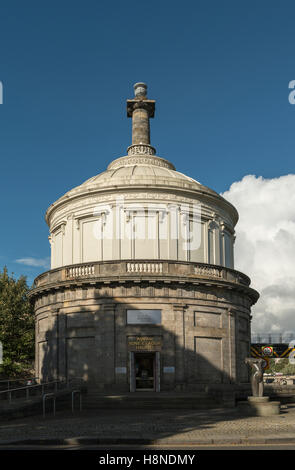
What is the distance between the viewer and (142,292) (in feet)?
106

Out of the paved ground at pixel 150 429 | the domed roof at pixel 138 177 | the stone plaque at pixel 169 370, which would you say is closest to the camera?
the paved ground at pixel 150 429

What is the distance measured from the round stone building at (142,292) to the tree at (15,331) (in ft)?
36.7

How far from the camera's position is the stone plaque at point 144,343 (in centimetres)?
3164

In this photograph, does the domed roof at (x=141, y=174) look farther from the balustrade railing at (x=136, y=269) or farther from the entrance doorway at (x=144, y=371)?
the entrance doorway at (x=144, y=371)

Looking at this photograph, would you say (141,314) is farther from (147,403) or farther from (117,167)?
(117,167)

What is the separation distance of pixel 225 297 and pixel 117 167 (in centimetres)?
1384

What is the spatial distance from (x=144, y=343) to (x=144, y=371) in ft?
5.92

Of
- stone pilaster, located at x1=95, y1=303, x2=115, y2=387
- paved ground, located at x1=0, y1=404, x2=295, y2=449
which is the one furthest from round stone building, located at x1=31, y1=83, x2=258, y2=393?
paved ground, located at x1=0, y1=404, x2=295, y2=449

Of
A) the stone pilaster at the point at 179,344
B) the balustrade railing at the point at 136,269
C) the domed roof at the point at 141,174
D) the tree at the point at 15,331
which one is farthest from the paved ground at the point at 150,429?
the tree at the point at 15,331

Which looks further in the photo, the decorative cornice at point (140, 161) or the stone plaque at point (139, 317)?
the decorative cornice at point (140, 161)

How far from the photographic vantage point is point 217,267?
34.7 m

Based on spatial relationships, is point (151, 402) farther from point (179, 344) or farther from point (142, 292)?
point (142, 292)

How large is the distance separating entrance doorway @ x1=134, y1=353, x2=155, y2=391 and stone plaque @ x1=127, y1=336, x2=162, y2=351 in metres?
0.83

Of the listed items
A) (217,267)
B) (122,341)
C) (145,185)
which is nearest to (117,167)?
(145,185)
